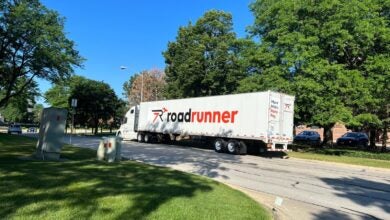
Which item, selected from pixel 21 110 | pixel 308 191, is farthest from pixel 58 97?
pixel 308 191

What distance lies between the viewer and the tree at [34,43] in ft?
107

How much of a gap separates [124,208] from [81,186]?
6.23 feet

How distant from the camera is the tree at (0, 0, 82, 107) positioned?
32.6 metres

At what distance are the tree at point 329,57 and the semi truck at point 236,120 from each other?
3.82 metres

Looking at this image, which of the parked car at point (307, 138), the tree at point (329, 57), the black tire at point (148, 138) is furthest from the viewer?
the parked car at point (307, 138)

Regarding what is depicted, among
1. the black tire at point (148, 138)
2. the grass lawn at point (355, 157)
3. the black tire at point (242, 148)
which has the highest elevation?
the black tire at point (148, 138)

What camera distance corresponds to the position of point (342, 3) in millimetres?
27562

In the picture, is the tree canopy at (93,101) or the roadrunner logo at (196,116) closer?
the roadrunner logo at (196,116)

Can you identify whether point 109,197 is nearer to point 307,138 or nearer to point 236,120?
point 236,120

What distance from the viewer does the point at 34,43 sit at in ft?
110

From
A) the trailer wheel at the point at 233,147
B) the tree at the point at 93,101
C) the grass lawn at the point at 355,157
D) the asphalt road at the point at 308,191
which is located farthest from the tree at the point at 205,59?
the asphalt road at the point at 308,191

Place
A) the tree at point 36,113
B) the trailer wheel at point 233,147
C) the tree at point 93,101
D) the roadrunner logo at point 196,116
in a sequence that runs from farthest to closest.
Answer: the tree at point 36,113 < the tree at point 93,101 < the roadrunner logo at point 196,116 < the trailer wheel at point 233,147

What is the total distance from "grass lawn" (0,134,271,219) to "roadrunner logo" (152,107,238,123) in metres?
14.9

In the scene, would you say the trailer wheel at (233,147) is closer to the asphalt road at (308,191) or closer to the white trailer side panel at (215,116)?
the white trailer side panel at (215,116)
